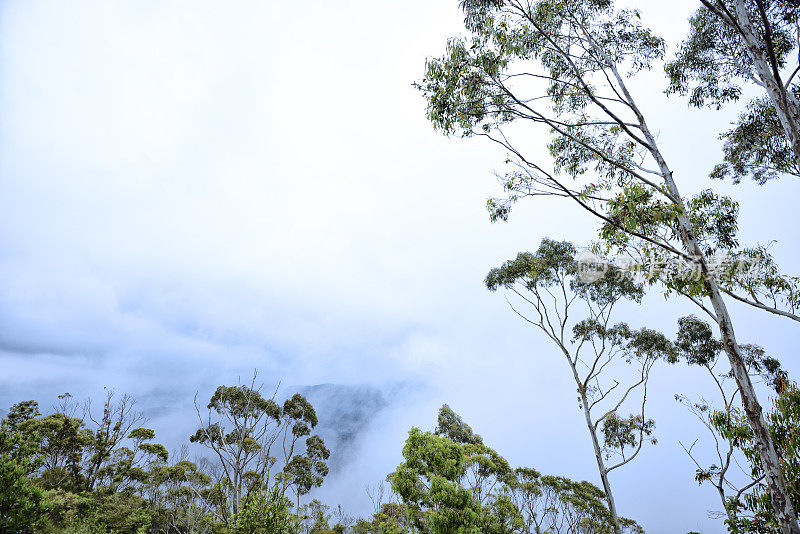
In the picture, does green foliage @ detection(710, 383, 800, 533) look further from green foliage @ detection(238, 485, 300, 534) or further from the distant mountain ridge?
the distant mountain ridge

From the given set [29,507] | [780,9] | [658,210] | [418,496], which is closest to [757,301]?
[658,210]

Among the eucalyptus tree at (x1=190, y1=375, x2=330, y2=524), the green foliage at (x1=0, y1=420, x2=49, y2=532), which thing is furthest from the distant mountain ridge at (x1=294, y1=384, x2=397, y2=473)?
the green foliage at (x1=0, y1=420, x2=49, y2=532)

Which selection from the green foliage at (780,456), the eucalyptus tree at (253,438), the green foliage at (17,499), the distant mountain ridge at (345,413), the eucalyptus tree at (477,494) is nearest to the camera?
the green foliage at (780,456)

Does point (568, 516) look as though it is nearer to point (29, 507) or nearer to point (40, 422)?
point (29, 507)

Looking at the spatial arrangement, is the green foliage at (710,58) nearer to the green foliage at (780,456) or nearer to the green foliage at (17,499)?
the green foliage at (780,456)

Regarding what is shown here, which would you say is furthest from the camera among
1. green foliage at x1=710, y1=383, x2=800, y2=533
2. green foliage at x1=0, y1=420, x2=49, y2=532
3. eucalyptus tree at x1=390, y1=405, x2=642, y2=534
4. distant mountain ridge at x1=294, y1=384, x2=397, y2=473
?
distant mountain ridge at x1=294, y1=384, x2=397, y2=473

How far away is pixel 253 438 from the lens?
18828mm

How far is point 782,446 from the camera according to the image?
6.70 metres

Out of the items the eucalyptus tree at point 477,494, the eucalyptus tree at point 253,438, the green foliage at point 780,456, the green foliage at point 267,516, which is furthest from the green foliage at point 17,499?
the green foliage at point 780,456

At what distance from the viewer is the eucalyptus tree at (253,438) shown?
16.5 meters

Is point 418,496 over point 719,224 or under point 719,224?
under

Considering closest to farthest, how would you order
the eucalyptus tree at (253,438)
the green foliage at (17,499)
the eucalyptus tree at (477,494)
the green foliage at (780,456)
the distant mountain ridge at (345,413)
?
the green foliage at (780,456)
the green foliage at (17,499)
the eucalyptus tree at (477,494)
the eucalyptus tree at (253,438)
the distant mountain ridge at (345,413)

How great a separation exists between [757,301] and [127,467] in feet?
86.0

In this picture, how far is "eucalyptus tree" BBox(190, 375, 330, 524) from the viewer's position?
1655 centimetres
